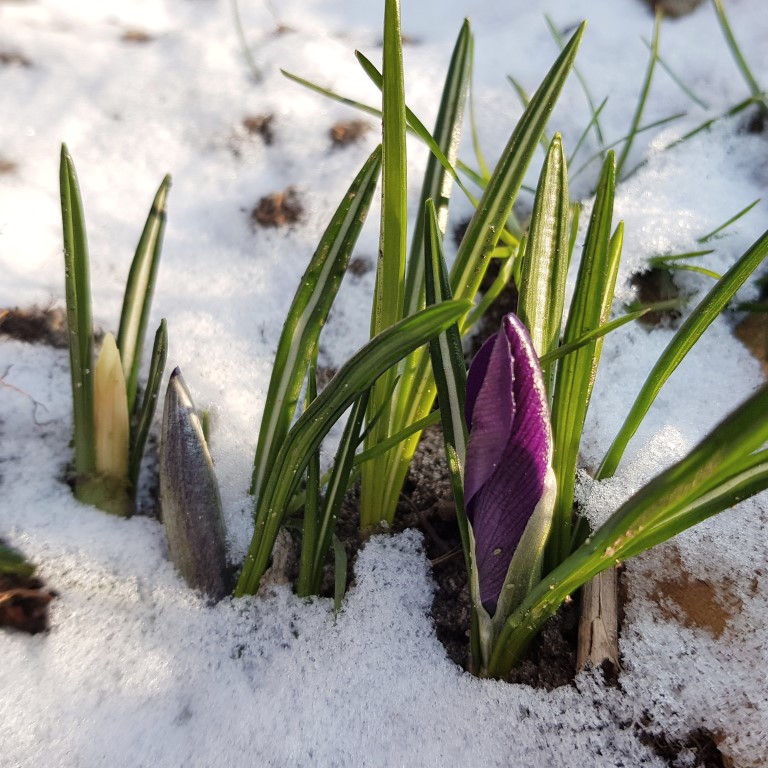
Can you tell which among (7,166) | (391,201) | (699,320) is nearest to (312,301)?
(391,201)

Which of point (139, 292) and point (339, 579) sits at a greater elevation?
point (139, 292)

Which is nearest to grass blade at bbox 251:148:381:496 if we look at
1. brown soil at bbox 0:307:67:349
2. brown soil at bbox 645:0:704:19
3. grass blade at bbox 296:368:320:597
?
grass blade at bbox 296:368:320:597

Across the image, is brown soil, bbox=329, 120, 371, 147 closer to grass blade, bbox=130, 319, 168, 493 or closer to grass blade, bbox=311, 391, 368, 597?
grass blade, bbox=130, 319, 168, 493

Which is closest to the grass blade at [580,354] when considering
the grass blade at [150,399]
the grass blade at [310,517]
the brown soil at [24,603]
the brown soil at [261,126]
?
the grass blade at [310,517]

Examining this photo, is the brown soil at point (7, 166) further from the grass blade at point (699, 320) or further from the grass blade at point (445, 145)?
the grass blade at point (699, 320)

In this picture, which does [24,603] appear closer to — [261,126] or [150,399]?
[150,399]
